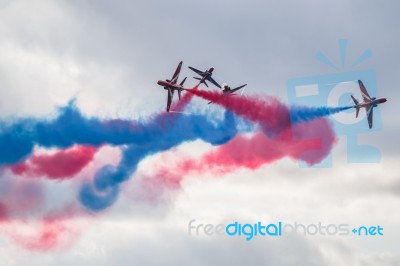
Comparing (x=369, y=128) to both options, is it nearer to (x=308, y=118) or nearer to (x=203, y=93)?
(x=308, y=118)

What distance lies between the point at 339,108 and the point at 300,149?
25.3ft

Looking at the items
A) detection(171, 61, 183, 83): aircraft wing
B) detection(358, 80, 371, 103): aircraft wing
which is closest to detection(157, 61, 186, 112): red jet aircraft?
detection(171, 61, 183, 83): aircraft wing

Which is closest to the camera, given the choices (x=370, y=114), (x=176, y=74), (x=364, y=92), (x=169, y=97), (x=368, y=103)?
(x=169, y=97)

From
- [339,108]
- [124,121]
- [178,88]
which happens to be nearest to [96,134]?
[124,121]

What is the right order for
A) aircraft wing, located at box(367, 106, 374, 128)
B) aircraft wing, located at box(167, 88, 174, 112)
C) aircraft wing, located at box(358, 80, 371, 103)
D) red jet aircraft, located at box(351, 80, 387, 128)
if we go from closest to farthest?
aircraft wing, located at box(167, 88, 174, 112), red jet aircraft, located at box(351, 80, 387, 128), aircraft wing, located at box(358, 80, 371, 103), aircraft wing, located at box(367, 106, 374, 128)

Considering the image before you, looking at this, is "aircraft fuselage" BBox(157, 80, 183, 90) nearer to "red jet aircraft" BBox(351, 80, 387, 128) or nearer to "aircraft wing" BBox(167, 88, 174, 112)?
"aircraft wing" BBox(167, 88, 174, 112)

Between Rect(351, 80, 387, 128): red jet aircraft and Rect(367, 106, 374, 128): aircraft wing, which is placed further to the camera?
Rect(367, 106, 374, 128): aircraft wing

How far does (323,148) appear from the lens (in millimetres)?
63625

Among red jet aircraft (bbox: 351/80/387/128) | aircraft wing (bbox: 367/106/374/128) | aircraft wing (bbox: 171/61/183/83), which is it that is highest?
aircraft wing (bbox: 171/61/183/83)

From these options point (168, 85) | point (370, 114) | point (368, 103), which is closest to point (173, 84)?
point (168, 85)

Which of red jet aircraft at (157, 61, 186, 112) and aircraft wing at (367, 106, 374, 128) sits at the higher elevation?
red jet aircraft at (157, 61, 186, 112)

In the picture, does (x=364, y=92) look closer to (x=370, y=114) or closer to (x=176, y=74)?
(x=370, y=114)

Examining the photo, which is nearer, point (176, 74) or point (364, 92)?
point (176, 74)

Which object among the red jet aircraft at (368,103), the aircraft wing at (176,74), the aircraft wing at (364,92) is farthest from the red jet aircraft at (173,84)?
the aircraft wing at (364,92)
